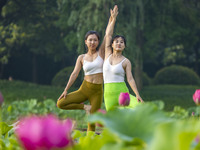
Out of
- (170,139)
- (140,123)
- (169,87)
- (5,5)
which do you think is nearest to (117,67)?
(140,123)

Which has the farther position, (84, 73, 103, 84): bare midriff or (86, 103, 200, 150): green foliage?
(84, 73, 103, 84): bare midriff

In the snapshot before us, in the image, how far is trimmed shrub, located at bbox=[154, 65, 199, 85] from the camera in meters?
18.8

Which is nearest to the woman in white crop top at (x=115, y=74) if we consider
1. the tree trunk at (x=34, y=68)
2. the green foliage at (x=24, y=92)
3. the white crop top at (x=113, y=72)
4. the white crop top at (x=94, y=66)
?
the white crop top at (x=113, y=72)

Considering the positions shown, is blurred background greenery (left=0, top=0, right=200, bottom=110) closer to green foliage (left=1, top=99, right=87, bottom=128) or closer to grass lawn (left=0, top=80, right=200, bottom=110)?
grass lawn (left=0, top=80, right=200, bottom=110)

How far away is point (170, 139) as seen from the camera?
726 millimetres

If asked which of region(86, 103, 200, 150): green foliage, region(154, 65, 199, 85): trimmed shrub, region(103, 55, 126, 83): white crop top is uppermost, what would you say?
region(103, 55, 126, 83): white crop top

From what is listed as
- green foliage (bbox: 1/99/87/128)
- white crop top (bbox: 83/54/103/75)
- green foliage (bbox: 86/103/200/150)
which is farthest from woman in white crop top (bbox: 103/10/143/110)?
green foliage (bbox: 1/99/87/128)

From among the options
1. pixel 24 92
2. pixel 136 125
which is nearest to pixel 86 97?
pixel 136 125

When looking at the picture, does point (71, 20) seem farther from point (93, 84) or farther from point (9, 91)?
point (93, 84)

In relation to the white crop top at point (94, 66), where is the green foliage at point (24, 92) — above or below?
below

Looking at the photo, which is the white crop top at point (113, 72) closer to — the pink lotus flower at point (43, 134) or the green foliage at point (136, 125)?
the green foliage at point (136, 125)

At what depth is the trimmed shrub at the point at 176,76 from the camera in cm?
1880

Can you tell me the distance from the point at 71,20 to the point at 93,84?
9.38m

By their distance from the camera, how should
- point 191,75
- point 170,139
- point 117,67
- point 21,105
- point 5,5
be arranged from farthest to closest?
point 191,75 → point 5,5 → point 21,105 → point 117,67 → point 170,139
